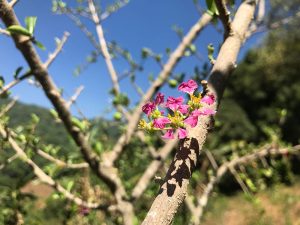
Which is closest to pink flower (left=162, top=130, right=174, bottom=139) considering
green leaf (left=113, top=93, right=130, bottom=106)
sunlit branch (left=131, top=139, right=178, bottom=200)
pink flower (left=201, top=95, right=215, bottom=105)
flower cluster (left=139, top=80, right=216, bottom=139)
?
flower cluster (left=139, top=80, right=216, bottom=139)

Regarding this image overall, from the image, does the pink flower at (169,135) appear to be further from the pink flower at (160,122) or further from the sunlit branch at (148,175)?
the sunlit branch at (148,175)

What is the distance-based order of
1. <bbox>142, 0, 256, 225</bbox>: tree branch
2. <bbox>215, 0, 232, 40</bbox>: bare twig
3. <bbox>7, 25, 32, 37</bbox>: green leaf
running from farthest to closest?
<bbox>215, 0, 232, 40</bbox>: bare twig, <bbox>7, 25, 32, 37</bbox>: green leaf, <bbox>142, 0, 256, 225</bbox>: tree branch

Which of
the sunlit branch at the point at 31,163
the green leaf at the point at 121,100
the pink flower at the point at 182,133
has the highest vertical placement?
the pink flower at the point at 182,133

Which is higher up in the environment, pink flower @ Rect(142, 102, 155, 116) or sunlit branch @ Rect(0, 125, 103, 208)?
pink flower @ Rect(142, 102, 155, 116)

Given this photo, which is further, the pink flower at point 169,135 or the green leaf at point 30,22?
the green leaf at point 30,22

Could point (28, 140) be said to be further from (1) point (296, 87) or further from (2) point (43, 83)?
(1) point (296, 87)

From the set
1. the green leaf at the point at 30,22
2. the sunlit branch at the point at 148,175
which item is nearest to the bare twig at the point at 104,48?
the sunlit branch at the point at 148,175

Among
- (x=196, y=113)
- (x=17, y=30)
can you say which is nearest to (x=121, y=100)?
(x=17, y=30)

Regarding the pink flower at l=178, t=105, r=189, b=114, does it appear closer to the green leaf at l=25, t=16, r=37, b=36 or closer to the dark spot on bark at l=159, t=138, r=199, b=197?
the dark spot on bark at l=159, t=138, r=199, b=197

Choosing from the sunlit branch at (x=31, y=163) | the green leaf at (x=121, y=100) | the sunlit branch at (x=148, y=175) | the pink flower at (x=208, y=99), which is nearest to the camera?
the pink flower at (x=208, y=99)

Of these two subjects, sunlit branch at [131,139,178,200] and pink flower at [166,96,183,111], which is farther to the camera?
sunlit branch at [131,139,178,200]
